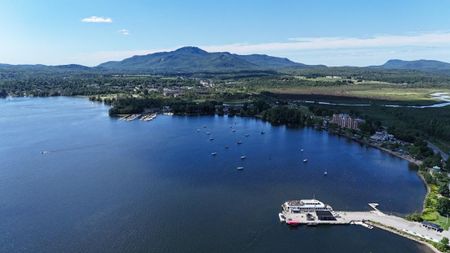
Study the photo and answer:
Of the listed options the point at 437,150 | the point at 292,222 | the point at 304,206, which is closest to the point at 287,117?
the point at 437,150

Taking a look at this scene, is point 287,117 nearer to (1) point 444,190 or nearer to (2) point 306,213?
(1) point 444,190

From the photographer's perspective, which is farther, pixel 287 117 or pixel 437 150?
pixel 287 117

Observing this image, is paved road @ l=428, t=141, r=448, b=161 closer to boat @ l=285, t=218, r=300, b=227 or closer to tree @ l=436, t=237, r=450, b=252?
tree @ l=436, t=237, r=450, b=252

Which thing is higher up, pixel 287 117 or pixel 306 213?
pixel 287 117

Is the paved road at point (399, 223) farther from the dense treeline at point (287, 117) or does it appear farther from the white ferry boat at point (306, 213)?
the dense treeline at point (287, 117)

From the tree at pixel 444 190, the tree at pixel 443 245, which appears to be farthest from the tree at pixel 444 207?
the tree at pixel 443 245

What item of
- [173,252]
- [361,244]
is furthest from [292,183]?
[173,252]
